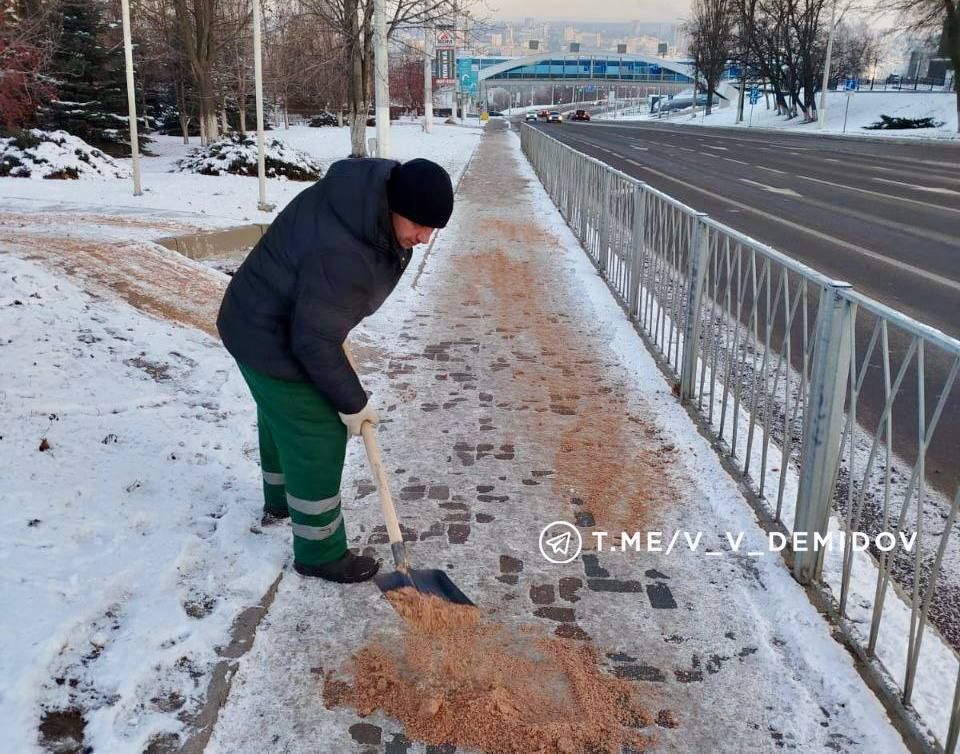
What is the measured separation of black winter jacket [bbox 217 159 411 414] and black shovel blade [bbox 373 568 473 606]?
651 mm

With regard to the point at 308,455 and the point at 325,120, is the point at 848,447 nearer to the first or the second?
the point at 308,455

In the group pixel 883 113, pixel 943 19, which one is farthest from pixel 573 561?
pixel 883 113

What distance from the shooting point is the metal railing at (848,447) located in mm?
2611

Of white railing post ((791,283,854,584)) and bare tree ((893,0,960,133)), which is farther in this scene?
bare tree ((893,0,960,133))

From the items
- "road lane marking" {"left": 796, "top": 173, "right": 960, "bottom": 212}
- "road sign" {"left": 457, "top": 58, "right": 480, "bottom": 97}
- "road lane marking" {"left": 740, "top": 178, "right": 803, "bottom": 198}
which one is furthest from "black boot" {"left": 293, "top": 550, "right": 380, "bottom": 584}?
"road sign" {"left": 457, "top": 58, "right": 480, "bottom": 97}

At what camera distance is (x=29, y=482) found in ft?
11.8

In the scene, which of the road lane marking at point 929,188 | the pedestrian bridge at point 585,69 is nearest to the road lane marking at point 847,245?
the road lane marking at point 929,188

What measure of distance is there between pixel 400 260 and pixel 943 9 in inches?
1787

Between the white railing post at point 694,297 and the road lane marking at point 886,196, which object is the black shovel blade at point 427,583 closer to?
the white railing post at point 694,297

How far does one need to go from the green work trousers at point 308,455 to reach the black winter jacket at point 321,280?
0.08 m

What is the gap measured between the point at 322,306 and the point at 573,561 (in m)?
1.54

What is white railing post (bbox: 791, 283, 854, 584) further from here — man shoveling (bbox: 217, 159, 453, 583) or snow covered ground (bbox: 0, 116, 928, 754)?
man shoveling (bbox: 217, 159, 453, 583)

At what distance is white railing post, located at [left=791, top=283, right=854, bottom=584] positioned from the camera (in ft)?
9.87

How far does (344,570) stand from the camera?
10.6 ft
